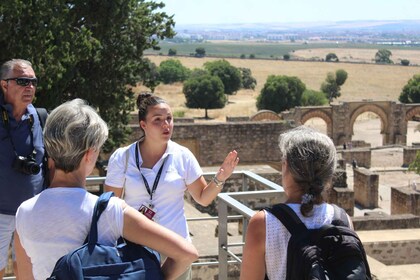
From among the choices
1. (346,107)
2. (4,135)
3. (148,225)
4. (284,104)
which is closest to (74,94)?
(4,135)

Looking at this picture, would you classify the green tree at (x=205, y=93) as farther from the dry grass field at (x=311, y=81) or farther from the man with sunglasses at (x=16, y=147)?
the man with sunglasses at (x=16, y=147)

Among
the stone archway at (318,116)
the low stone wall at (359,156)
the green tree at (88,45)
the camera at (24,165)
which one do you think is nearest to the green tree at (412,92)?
the stone archway at (318,116)

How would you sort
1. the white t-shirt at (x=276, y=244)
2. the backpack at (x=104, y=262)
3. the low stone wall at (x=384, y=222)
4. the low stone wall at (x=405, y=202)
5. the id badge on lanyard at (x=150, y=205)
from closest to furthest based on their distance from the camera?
the backpack at (x=104, y=262) → the white t-shirt at (x=276, y=244) → the id badge on lanyard at (x=150, y=205) → the low stone wall at (x=384, y=222) → the low stone wall at (x=405, y=202)

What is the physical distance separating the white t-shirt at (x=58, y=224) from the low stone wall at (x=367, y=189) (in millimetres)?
24227

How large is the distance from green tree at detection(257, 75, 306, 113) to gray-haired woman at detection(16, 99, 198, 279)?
5544cm

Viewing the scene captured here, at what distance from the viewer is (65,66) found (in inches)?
612

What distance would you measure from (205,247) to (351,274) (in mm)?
6020

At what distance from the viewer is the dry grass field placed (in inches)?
2473

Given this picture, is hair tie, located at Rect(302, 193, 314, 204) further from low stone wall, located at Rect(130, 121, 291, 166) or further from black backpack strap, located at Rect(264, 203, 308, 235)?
low stone wall, located at Rect(130, 121, 291, 166)

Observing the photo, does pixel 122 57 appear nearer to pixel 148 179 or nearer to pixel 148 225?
pixel 148 179

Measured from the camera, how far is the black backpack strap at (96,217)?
8.57 ft

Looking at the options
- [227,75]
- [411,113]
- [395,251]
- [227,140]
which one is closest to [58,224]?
[395,251]

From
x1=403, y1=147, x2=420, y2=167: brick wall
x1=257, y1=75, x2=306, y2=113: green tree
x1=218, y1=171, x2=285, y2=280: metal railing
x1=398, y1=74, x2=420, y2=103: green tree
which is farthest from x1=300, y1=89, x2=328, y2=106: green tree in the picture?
x1=218, y1=171, x2=285, y2=280: metal railing

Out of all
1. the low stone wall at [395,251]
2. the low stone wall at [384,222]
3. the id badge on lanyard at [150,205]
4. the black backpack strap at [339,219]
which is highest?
the black backpack strap at [339,219]
